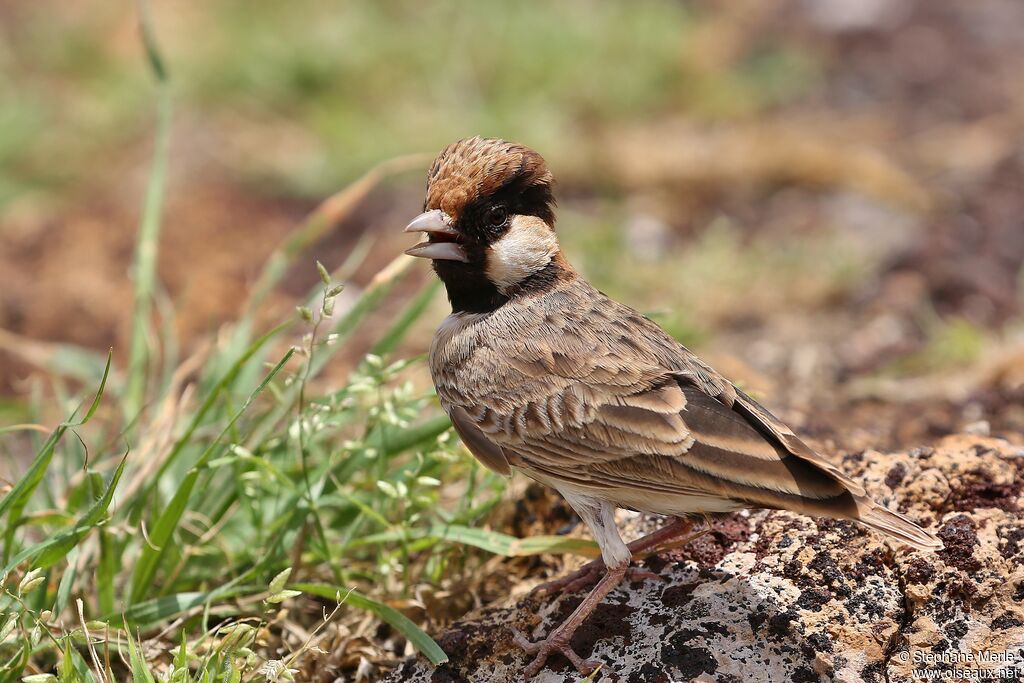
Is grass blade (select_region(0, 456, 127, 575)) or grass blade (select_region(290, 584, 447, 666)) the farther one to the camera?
grass blade (select_region(290, 584, 447, 666))

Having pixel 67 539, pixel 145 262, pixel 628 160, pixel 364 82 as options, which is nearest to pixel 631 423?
pixel 67 539

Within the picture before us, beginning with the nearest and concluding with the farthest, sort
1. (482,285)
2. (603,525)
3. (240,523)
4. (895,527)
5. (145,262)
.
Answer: (895,527), (603,525), (482,285), (240,523), (145,262)

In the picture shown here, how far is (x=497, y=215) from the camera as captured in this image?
3.65 m

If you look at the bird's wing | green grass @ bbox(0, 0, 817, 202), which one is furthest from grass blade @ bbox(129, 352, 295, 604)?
green grass @ bbox(0, 0, 817, 202)

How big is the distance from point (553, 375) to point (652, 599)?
74 centimetres

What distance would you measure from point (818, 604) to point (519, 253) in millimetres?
1449

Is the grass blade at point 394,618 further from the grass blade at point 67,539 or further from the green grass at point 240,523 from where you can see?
the grass blade at point 67,539

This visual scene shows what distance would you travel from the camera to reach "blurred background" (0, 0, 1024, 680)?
3.75m

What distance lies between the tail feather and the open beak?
1481mm

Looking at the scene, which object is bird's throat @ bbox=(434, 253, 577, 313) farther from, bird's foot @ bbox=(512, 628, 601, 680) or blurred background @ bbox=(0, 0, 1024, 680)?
bird's foot @ bbox=(512, 628, 601, 680)

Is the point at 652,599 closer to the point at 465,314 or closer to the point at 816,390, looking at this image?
the point at 465,314

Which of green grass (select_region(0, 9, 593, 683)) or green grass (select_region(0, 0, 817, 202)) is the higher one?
green grass (select_region(0, 0, 817, 202))

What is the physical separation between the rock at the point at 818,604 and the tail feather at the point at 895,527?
375 mm

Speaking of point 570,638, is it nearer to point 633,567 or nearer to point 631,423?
point 633,567
